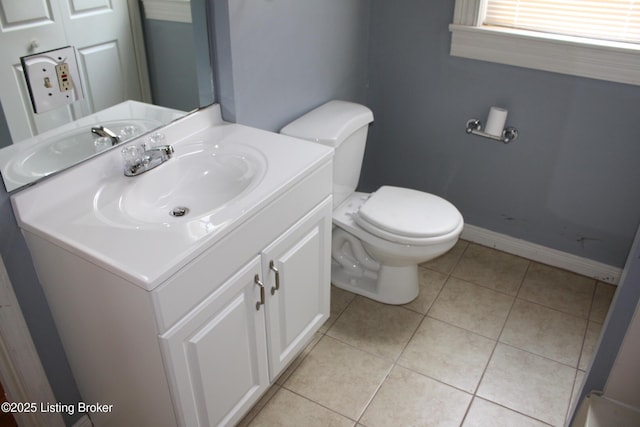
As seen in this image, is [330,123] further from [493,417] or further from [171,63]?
[493,417]

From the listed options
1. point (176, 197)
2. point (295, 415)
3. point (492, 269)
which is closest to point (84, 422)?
point (295, 415)

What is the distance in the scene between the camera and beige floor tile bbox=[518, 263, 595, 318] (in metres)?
2.41

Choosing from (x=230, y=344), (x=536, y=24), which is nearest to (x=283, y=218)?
(x=230, y=344)

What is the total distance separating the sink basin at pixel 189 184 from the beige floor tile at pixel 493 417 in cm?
109

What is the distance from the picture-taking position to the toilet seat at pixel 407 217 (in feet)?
6.87

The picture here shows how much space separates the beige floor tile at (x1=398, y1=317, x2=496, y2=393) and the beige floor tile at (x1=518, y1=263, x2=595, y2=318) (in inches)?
15.4

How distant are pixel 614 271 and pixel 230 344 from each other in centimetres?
181

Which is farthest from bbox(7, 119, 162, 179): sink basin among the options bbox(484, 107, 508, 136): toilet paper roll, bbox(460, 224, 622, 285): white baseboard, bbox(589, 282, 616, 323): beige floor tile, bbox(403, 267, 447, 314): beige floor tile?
bbox(589, 282, 616, 323): beige floor tile

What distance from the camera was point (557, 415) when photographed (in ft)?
6.32

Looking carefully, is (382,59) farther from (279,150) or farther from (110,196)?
(110,196)

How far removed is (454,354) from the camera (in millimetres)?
2164

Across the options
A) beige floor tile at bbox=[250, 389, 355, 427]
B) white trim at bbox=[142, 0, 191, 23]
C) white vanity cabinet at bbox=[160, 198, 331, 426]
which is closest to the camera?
white vanity cabinet at bbox=[160, 198, 331, 426]

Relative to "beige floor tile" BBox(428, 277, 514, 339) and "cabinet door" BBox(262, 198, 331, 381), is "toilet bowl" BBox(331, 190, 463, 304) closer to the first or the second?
"beige floor tile" BBox(428, 277, 514, 339)

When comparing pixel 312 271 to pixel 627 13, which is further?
pixel 627 13
